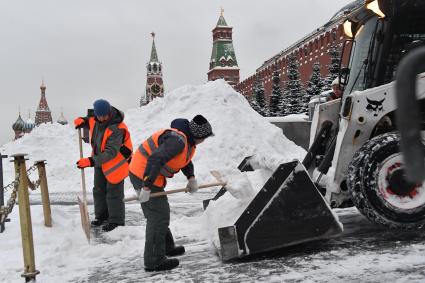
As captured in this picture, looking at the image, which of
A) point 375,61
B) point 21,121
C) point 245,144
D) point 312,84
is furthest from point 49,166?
point 21,121

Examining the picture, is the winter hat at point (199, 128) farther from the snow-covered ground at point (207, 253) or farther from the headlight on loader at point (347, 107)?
the headlight on loader at point (347, 107)

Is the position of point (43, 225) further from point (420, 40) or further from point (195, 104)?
point (195, 104)

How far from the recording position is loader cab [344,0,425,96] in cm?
434

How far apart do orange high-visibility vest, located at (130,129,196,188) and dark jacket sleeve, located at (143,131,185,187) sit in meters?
0.09

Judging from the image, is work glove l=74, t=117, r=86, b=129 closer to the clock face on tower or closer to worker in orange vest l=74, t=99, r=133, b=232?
worker in orange vest l=74, t=99, r=133, b=232

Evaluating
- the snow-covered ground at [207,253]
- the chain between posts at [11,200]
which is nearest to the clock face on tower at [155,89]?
the snow-covered ground at [207,253]

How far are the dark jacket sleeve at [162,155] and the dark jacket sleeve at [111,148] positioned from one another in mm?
1925

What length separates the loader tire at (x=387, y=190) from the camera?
12.5 feet

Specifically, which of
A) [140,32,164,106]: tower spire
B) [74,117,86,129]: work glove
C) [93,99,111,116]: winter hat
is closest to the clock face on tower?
[140,32,164,106]: tower spire

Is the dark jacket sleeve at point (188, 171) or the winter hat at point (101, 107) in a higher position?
the winter hat at point (101, 107)

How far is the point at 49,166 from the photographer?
1245 centimetres

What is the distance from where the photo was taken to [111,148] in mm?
5527

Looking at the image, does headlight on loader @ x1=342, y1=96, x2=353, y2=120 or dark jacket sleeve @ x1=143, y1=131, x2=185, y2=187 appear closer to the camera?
dark jacket sleeve @ x1=143, y1=131, x2=185, y2=187

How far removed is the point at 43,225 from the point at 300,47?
174ft
